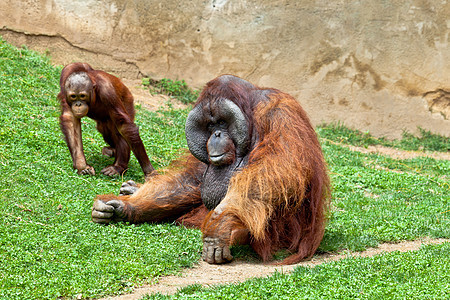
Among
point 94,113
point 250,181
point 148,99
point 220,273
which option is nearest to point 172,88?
point 148,99

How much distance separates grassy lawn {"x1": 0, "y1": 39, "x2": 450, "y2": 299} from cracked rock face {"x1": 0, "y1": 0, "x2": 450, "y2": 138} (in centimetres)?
120

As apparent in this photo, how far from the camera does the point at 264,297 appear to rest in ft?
8.96

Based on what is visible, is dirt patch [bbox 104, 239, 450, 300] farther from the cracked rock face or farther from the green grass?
the cracked rock face

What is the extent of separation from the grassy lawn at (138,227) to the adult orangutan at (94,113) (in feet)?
0.54

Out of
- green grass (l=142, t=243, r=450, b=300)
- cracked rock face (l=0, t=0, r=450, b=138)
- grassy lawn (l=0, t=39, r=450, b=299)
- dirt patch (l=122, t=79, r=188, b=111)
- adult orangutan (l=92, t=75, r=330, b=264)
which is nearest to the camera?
→ green grass (l=142, t=243, r=450, b=300)

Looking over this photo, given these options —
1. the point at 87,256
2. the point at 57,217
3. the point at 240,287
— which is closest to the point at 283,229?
the point at 240,287

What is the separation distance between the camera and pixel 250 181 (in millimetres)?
3518

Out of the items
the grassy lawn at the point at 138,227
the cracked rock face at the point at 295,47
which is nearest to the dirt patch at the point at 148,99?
the cracked rock face at the point at 295,47

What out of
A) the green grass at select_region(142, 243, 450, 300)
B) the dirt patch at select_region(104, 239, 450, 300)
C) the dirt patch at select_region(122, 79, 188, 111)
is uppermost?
the green grass at select_region(142, 243, 450, 300)

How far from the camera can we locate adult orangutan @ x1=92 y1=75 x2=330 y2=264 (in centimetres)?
348

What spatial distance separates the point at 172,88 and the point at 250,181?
535cm

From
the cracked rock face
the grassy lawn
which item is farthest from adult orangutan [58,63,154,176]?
the cracked rock face

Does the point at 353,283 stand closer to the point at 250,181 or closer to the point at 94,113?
the point at 250,181

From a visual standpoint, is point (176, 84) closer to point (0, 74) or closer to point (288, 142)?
point (0, 74)
